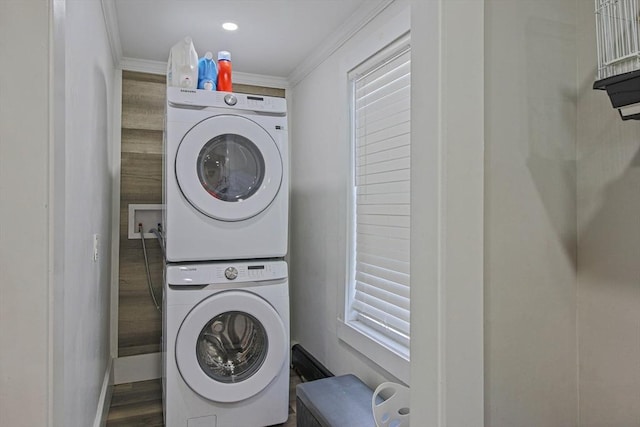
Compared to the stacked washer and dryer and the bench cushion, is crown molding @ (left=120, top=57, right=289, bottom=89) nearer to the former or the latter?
the stacked washer and dryer

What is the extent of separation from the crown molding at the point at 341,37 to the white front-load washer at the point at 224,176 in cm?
51

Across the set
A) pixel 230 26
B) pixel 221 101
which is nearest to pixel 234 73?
pixel 230 26

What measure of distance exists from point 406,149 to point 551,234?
1035 mm

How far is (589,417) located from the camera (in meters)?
0.89

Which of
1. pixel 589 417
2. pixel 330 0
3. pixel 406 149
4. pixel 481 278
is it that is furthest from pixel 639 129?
pixel 330 0

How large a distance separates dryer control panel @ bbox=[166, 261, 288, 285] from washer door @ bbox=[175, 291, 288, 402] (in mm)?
89

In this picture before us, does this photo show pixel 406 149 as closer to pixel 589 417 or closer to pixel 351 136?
pixel 351 136

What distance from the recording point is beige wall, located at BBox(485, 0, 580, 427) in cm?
87

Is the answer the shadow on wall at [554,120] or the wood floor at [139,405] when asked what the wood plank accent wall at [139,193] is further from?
the shadow on wall at [554,120]

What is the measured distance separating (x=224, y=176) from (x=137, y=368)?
5.39 ft

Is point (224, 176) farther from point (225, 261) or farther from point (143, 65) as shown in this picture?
point (143, 65)

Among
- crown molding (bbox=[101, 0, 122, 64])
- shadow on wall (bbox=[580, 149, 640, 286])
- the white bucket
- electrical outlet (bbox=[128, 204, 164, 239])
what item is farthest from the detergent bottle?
shadow on wall (bbox=[580, 149, 640, 286])

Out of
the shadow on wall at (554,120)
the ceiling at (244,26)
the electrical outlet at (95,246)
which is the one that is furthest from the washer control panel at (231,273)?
the shadow on wall at (554,120)

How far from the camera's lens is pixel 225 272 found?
2209mm
